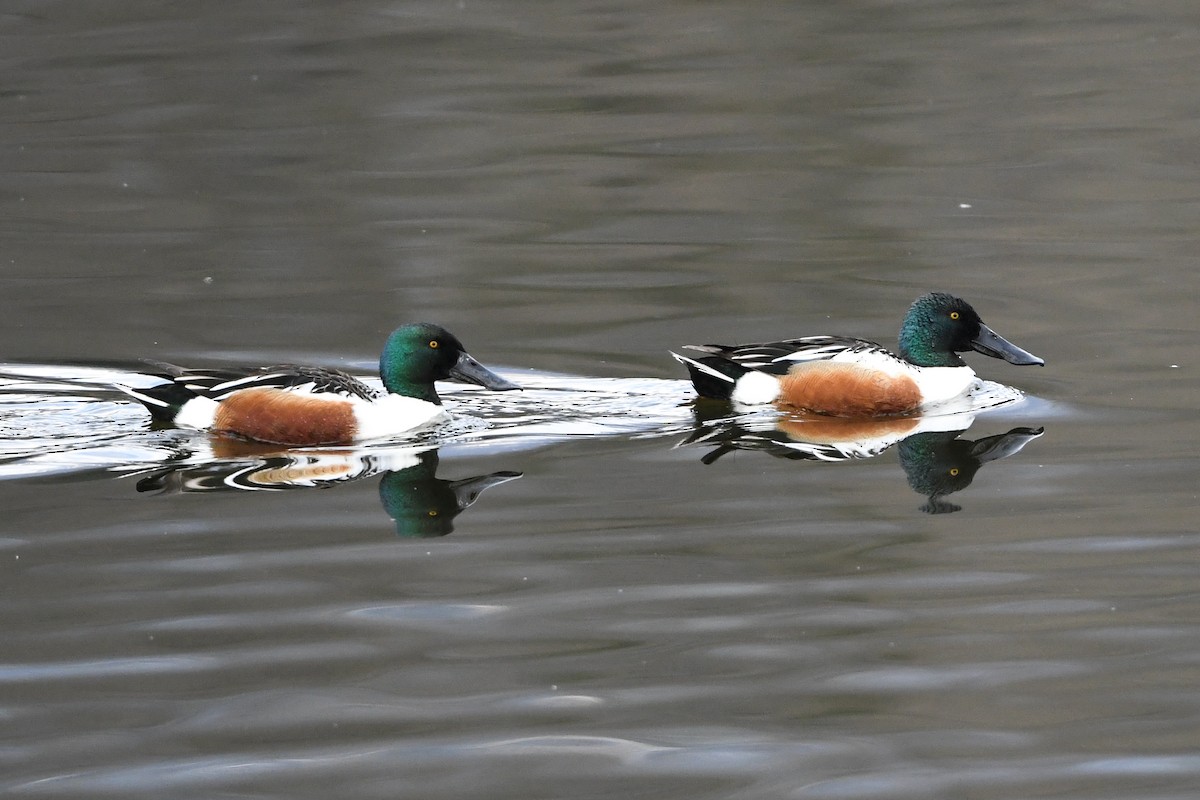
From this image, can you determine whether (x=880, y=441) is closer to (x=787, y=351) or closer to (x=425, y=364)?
(x=787, y=351)

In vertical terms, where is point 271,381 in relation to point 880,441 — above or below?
above

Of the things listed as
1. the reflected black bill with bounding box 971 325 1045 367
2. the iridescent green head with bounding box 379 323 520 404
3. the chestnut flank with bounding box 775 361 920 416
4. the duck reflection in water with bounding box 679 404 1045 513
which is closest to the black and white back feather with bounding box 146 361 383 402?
the iridescent green head with bounding box 379 323 520 404

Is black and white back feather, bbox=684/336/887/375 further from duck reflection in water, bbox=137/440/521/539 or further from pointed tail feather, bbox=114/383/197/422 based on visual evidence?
pointed tail feather, bbox=114/383/197/422

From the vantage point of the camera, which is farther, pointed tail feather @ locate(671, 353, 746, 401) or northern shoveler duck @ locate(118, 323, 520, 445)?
pointed tail feather @ locate(671, 353, 746, 401)

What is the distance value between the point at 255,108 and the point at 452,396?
970 cm

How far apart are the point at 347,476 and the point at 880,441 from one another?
2.43 meters

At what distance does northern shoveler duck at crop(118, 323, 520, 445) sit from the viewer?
862 cm

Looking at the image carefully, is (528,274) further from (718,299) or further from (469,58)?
(469,58)

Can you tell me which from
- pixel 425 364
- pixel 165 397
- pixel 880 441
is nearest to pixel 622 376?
pixel 425 364

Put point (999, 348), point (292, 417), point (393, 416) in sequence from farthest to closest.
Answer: point (999, 348) → point (393, 416) → point (292, 417)

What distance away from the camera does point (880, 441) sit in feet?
28.3

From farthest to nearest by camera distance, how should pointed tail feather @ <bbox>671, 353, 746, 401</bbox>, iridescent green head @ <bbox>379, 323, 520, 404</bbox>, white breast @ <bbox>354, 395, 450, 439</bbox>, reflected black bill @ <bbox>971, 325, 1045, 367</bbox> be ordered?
reflected black bill @ <bbox>971, 325, 1045, 367</bbox> < pointed tail feather @ <bbox>671, 353, 746, 401</bbox> < iridescent green head @ <bbox>379, 323, 520, 404</bbox> < white breast @ <bbox>354, 395, 450, 439</bbox>

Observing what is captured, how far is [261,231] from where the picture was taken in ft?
44.5

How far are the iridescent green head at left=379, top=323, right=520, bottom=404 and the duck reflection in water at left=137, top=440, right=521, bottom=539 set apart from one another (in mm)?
573
